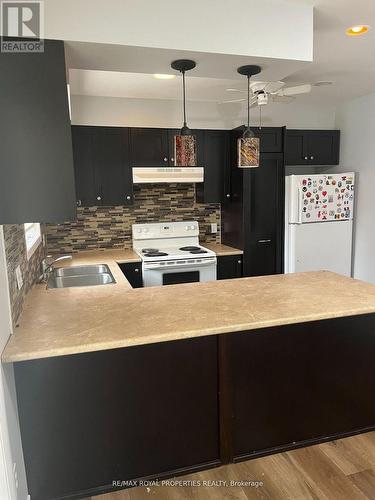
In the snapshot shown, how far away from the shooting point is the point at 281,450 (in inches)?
79.3

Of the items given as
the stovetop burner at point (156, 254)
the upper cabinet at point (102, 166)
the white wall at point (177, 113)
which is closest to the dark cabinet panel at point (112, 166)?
the upper cabinet at point (102, 166)

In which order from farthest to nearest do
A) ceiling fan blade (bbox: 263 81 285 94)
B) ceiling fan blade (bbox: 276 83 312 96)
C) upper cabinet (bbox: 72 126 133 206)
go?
upper cabinet (bbox: 72 126 133 206)
ceiling fan blade (bbox: 263 81 285 94)
ceiling fan blade (bbox: 276 83 312 96)

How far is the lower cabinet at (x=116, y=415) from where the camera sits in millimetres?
1671

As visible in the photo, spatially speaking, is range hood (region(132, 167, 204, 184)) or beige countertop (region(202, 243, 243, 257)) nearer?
range hood (region(132, 167, 204, 184))

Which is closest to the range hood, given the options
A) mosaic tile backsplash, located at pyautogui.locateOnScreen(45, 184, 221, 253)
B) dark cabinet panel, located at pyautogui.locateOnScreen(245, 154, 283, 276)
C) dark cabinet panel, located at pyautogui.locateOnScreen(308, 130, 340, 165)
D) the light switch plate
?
mosaic tile backsplash, located at pyautogui.locateOnScreen(45, 184, 221, 253)

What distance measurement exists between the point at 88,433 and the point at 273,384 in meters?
0.96

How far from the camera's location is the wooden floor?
1.81 m

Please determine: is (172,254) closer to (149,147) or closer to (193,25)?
(149,147)

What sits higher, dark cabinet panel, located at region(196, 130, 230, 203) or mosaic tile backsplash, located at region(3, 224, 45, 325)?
dark cabinet panel, located at region(196, 130, 230, 203)

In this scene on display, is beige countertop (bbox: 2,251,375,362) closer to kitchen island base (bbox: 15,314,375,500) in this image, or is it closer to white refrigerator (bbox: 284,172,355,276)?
kitchen island base (bbox: 15,314,375,500)

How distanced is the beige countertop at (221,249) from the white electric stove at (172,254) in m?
0.12

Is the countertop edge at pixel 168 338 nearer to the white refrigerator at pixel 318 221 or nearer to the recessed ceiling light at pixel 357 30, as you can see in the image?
the recessed ceiling light at pixel 357 30

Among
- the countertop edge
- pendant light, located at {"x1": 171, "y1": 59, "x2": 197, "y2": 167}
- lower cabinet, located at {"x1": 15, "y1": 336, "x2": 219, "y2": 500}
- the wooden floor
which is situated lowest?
the wooden floor

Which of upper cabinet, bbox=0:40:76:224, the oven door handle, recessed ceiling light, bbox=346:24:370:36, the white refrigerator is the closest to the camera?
upper cabinet, bbox=0:40:76:224
